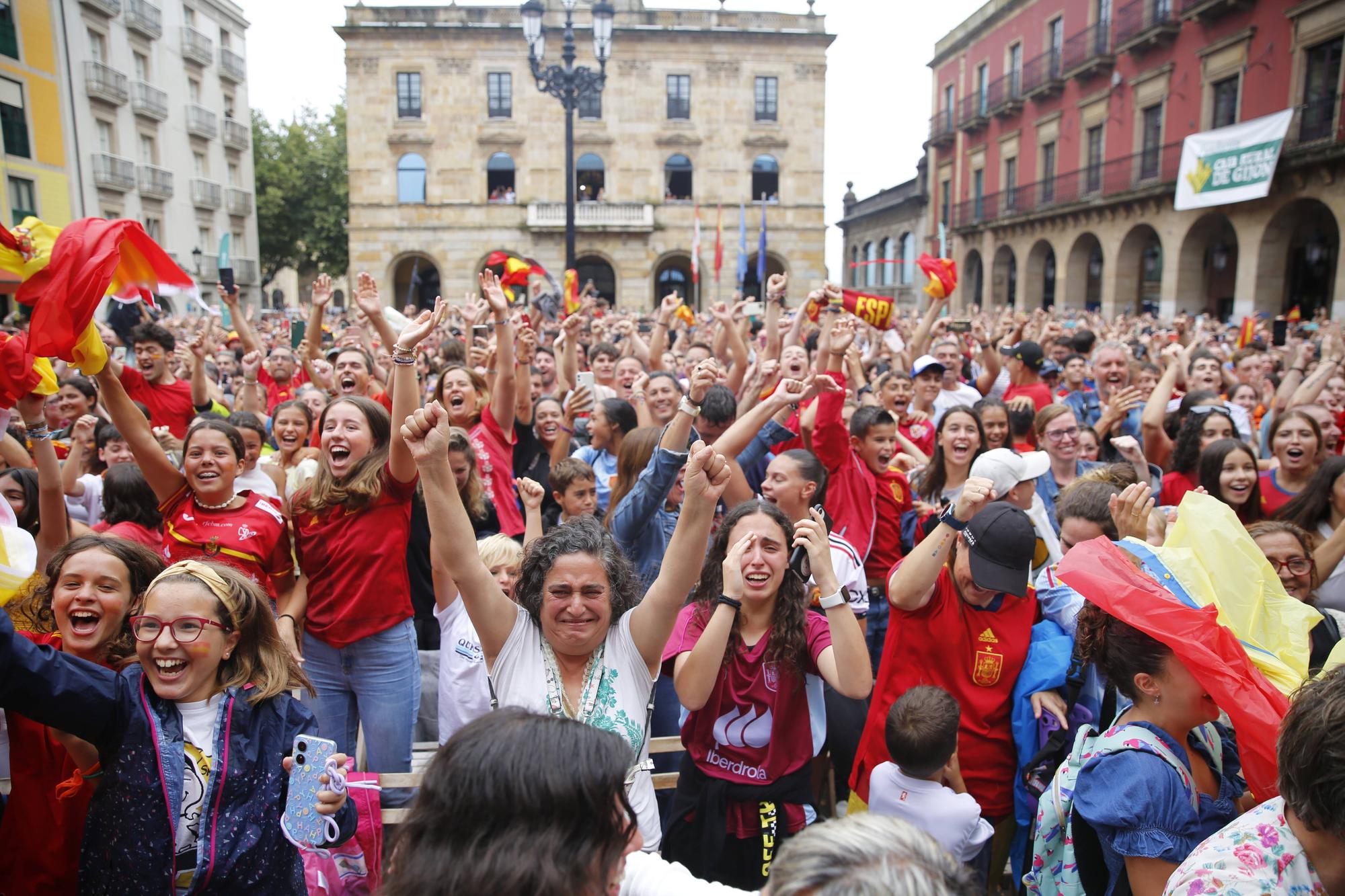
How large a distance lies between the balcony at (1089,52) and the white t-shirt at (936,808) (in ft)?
81.8

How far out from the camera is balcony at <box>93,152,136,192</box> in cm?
2350

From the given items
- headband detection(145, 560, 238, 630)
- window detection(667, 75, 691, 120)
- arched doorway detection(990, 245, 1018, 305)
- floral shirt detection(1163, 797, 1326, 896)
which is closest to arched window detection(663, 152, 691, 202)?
window detection(667, 75, 691, 120)

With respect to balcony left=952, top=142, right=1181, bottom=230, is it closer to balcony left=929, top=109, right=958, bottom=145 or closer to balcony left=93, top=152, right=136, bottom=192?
balcony left=929, top=109, right=958, bottom=145

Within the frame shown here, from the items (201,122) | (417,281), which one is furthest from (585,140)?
(201,122)

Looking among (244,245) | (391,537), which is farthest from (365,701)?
(244,245)

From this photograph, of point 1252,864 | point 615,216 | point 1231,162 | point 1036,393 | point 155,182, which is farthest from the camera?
point 615,216

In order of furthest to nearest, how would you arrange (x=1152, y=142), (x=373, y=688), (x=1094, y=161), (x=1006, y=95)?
(x=1006, y=95) → (x=1094, y=161) → (x=1152, y=142) → (x=373, y=688)

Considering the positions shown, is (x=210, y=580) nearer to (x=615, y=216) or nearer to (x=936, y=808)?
(x=936, y=808)

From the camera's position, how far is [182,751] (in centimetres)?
202

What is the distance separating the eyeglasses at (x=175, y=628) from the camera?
208 centimetres

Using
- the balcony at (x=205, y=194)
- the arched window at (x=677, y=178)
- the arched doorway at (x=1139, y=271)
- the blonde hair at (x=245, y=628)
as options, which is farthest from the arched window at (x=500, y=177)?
the blonde hair at (x=245, y=628)

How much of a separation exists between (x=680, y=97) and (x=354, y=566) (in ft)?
99.5

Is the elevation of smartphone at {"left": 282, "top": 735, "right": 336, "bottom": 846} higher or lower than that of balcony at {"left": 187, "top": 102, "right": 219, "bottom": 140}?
lower

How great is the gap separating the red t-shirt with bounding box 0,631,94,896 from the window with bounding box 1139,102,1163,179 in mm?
24051
